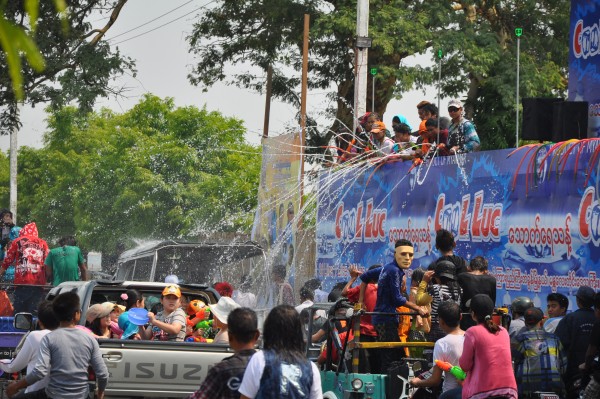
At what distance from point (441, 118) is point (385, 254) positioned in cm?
196

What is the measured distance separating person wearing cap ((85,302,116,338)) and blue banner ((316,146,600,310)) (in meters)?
4.09

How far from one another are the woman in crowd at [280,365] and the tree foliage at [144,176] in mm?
40940

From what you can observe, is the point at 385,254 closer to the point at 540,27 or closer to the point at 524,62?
the point at 524,62

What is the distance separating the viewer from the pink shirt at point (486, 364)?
23.7 feet

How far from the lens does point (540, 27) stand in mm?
29672

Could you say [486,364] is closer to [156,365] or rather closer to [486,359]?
[486,359]

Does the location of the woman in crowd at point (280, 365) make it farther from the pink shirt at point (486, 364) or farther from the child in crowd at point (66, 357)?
the child in crowd at point (66, 357)

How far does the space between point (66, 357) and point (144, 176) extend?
46188 millimetres

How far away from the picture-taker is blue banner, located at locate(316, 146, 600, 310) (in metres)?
11.1

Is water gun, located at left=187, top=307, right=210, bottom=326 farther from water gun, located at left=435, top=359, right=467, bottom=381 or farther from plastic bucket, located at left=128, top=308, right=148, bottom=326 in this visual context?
water gun, located at left=435, top=359, right=467, bottom=381

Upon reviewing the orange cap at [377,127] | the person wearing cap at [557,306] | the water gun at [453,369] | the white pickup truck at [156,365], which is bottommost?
the white pickup truck at [156,365]

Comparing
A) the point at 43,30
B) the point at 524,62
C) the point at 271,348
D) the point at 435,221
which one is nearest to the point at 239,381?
the point at 271,348

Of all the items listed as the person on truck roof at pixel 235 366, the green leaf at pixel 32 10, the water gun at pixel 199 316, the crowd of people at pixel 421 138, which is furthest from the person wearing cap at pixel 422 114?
the green leaf at pixel 32 10

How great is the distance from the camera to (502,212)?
1247 cm
